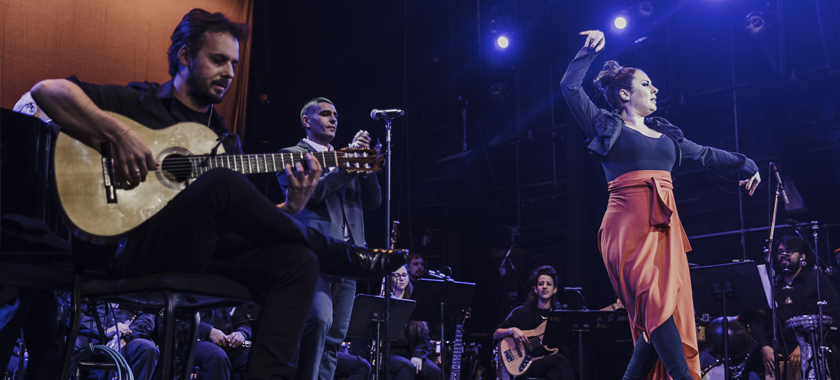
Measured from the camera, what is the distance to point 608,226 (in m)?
3.65

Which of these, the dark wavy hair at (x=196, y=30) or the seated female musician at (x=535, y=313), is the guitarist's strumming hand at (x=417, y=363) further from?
the dark wavy hair at (x=196, y=30)

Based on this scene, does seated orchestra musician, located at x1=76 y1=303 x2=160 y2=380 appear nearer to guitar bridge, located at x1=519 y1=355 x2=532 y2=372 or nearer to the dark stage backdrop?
the dark stage backdrop

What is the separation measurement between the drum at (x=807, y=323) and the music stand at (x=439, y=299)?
10.1 feet

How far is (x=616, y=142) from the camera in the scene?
3707mm

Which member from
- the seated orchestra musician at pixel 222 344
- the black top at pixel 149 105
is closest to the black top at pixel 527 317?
the seated orchestra musician at pixel 222 344

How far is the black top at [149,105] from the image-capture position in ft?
6.99

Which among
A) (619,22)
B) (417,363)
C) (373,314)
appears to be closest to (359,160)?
(373,314)

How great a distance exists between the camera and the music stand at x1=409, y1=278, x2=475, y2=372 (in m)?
6.29

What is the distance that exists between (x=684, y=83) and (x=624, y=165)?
627cm

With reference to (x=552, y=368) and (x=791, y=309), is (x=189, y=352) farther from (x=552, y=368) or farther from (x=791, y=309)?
(x=791, y=309)

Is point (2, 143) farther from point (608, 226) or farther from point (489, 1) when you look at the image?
point (489, 1)

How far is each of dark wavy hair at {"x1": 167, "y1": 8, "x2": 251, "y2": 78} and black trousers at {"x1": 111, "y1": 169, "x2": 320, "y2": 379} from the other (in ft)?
2.33

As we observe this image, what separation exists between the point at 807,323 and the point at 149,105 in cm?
613

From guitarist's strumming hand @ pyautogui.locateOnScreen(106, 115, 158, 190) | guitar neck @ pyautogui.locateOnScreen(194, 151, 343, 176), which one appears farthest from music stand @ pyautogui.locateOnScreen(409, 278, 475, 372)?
guitarist's strumming hand @ pyautogui.locateOnScreen(106, 115, 158, 190)
